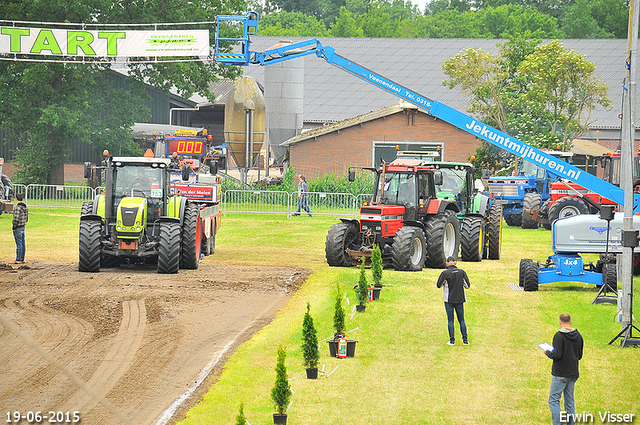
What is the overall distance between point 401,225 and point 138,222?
6.21 metres

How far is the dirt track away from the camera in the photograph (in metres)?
9.30

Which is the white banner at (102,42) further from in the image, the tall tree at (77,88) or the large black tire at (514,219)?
the large black tire at (514,219)

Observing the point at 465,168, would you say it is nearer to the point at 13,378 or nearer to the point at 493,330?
the point at 493,330

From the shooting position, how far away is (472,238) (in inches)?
830

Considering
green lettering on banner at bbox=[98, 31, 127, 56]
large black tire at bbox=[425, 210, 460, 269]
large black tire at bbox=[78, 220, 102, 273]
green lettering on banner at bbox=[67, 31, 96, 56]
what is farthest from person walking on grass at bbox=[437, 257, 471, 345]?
green lettering on banner at bbox=[67, 31, 96, 56]

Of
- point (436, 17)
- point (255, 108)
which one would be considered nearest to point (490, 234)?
point (255, 108)

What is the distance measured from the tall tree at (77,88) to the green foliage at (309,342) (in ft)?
97.4

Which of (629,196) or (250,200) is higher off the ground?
(629,196)

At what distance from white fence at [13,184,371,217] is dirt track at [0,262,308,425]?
15.5 metres

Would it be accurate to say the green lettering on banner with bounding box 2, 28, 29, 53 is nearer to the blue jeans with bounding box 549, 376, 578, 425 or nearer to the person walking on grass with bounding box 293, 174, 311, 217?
the person walking on grass with bounding box 293, 174, 311, 217

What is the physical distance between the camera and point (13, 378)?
9.91 m

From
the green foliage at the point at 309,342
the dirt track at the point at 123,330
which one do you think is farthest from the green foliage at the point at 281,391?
the green foliage at the point at 309,342

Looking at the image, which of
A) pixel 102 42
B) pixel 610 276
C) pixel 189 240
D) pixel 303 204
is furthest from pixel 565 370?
pixel 102 42

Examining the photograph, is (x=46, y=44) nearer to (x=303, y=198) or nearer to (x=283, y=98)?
(x=303, y=198)
